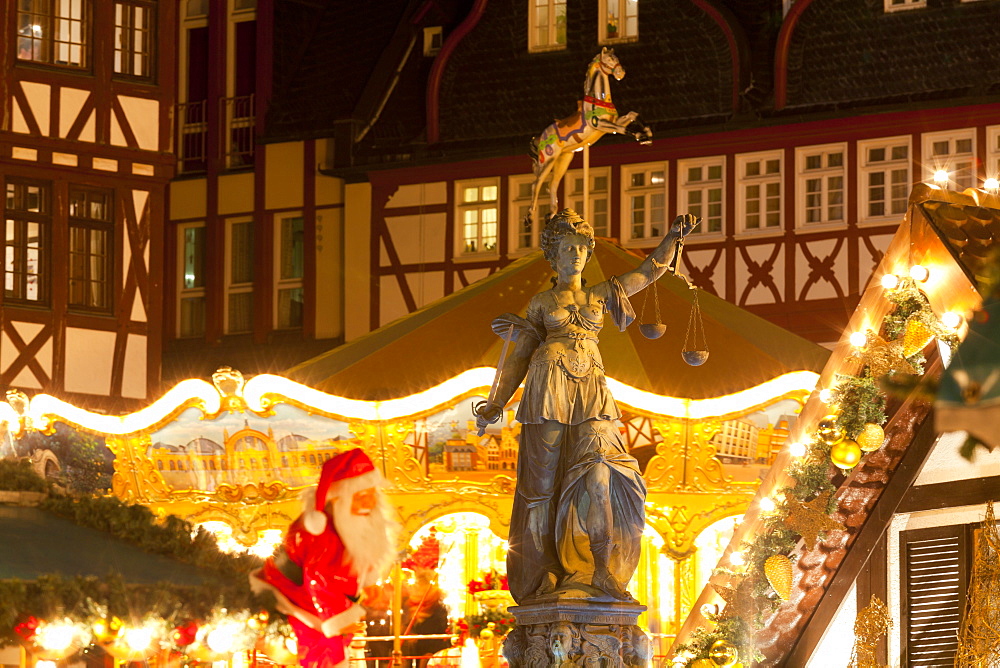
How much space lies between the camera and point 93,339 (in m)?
20.6

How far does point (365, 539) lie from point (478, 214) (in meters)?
17.4

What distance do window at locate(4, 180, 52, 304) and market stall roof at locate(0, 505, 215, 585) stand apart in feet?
41.8

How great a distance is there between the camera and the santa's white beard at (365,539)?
6.36 meters

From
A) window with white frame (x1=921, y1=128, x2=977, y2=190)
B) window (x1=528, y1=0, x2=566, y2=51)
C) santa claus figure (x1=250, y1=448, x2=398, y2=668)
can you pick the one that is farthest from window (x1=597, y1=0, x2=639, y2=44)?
santa claus figure (x1=250, y1=448, x2=398, y2=668)

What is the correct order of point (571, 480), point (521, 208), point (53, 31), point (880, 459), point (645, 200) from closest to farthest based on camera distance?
point (571, 480) < point (880, 459) < point (53, 31) < point (645, 200) < point (521, 208)

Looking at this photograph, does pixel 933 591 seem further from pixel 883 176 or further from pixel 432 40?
pixel 432 40

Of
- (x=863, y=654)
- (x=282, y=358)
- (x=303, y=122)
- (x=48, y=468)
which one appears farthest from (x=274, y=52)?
(x=863, y=654)

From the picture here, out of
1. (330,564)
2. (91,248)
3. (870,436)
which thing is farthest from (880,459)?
(91,248)

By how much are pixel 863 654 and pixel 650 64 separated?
46.1 ft

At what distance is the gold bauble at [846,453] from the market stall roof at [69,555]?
3028mm

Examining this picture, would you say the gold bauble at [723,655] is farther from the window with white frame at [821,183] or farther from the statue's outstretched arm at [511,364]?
the window with white frame at [821,183]

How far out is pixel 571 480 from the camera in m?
7.11

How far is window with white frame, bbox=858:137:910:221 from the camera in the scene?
69.3ft

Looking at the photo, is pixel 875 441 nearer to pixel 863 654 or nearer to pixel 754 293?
pixel 863 654
